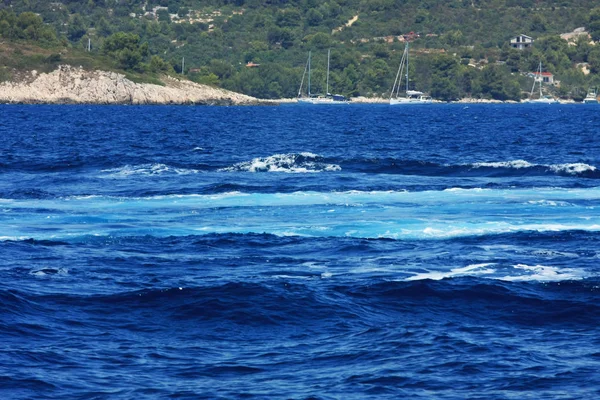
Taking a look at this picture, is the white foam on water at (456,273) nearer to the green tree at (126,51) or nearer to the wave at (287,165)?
the wave at (287,165)

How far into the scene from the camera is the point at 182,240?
25016 millimetres

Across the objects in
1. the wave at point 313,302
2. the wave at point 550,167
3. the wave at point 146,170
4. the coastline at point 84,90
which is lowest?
the wave at point 313,302

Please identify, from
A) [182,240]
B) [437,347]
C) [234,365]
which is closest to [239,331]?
[234,365]

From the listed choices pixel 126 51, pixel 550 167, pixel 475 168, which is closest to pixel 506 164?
pixel 475 168

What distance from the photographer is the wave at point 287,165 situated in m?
45.0

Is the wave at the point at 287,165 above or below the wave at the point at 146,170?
above

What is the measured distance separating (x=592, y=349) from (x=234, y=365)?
18.0 ft

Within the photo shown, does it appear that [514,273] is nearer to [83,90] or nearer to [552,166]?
[552,166]

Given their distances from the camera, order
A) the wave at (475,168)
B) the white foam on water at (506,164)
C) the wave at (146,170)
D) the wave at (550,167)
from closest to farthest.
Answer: the wave at (146,170)
the wave at (550,167)
the wave at (475,168)
the white foam on water at (506,164)

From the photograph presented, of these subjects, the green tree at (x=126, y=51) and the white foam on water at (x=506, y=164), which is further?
the green tree at (x=126, y=51)

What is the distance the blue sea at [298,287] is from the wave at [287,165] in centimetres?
332

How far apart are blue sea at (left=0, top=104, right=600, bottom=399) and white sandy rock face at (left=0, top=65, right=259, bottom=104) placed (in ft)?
399

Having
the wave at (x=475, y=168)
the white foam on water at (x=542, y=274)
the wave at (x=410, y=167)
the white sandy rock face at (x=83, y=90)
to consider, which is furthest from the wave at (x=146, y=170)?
the white sandy rock face at (x=83, y=90)

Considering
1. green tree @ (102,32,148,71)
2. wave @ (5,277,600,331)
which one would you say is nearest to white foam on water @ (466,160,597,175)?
wave @ (5,277,600,331)
